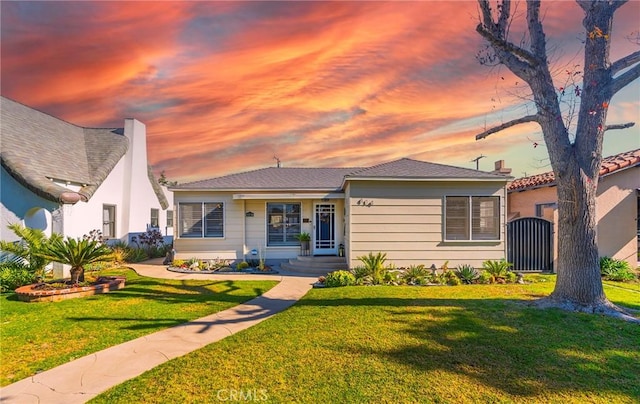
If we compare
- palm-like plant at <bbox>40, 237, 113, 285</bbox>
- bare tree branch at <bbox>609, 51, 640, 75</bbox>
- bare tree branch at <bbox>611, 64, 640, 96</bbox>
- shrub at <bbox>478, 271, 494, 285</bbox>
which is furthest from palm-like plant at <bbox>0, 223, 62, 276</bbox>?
bare tree branch at <bbox>609, 51, 640, 75</bbox>

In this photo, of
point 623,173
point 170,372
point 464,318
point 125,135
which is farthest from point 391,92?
point 125,135

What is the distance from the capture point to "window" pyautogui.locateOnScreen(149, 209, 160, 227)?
18.3 meters

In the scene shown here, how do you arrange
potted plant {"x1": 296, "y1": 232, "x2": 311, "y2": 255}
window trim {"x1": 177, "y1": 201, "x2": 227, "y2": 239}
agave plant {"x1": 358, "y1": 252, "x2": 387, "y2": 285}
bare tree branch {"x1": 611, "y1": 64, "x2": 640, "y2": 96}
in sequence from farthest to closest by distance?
1. potted plant {"x1": 296, "y1": 232, "x2": 311, "y2": 255}
2. window trim {"x1": 177, "y1": 201, "x2": 227, "y2": 239}
3. agave plant {"x1": 358, "y1": 252, "x2": 387, "y2": 285}
4. bare tree branch {"x1": 611, "y1": 64, "x2": 640, "y2": 96}

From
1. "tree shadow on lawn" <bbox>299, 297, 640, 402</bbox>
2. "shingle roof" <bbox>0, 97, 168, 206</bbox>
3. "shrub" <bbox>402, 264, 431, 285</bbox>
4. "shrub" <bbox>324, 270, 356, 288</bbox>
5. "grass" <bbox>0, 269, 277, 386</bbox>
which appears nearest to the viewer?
"tree shadow on lawn" <bbox>299, 297, 640, 402</bbox>

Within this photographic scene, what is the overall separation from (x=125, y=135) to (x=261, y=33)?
38.2ft

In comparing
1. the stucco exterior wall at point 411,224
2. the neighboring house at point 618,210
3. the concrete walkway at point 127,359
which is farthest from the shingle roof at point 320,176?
the concrete walkway at point 127,359

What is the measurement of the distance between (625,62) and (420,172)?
218 inches

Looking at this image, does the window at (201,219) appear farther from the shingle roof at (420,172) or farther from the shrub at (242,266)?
the shingle roof at (420,172)

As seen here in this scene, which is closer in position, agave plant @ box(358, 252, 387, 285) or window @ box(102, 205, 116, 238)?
agave plant @ box(358, 252, 387, 285)

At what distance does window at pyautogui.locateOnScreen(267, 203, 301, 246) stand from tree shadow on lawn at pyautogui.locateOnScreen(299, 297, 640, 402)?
24.8 ft

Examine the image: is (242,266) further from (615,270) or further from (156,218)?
(615,270)

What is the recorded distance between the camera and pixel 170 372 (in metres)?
3.91

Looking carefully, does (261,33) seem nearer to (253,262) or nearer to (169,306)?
(169,306)

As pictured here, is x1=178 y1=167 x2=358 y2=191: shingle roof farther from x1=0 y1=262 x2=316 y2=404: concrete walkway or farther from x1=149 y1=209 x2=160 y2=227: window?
x1=149 y1=209 x2=160 y2=227: window
